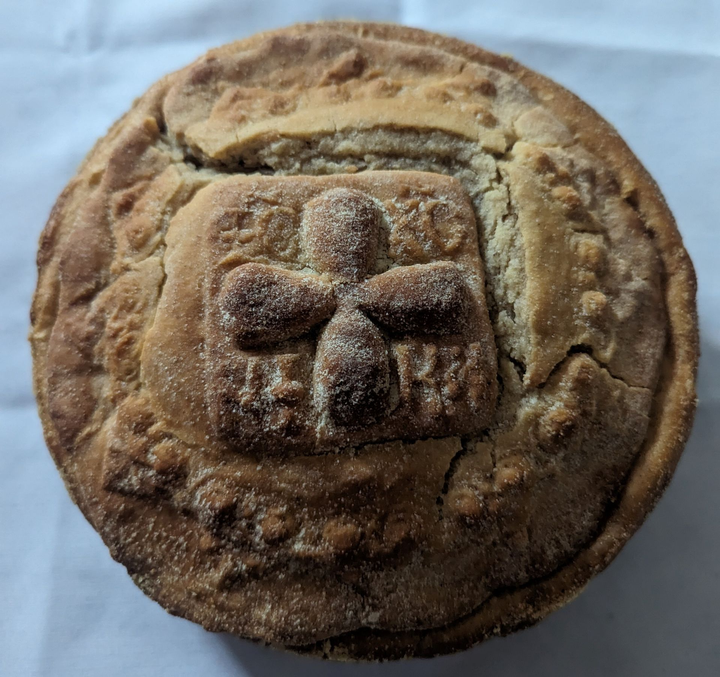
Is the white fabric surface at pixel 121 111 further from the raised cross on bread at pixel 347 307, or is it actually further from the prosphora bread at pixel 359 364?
the raised cross on bread at pixel 347 307

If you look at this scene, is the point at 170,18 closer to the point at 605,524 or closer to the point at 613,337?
the point at 613,337

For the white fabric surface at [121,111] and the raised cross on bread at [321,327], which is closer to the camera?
the raised cross on bread at [321,327]

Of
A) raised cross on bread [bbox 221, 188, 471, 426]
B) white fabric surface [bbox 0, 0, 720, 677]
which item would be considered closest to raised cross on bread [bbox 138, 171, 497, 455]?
raised cross on bread [bbox 221, 188, 471, 426]

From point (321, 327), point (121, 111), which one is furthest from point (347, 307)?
point (121, 111)

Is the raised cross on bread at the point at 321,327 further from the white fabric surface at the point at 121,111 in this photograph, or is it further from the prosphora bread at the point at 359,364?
the white fabric surface at the point at 121,111

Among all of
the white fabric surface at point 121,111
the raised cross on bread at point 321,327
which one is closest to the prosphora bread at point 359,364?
the raised cross on bread at point 321,327

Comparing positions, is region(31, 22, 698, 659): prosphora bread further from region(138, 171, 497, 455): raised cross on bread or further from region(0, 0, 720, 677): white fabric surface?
region(0, 0, 720, 677): white fabric surface

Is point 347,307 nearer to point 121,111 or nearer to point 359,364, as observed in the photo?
point 359,364
